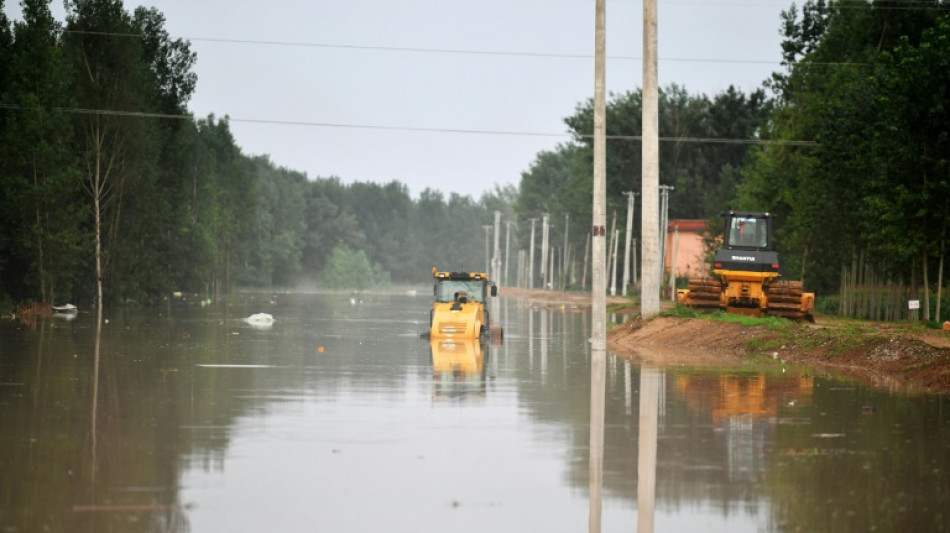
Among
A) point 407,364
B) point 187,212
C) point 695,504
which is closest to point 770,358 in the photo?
point 407,364

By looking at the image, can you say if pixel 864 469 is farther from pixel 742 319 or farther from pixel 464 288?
pixel 464 288

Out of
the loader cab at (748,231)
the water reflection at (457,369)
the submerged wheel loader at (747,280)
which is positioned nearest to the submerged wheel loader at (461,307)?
the water reflection at (457,369)

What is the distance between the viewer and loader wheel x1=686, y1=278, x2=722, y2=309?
4600 cm

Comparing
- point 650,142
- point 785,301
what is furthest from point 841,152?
point 650,142

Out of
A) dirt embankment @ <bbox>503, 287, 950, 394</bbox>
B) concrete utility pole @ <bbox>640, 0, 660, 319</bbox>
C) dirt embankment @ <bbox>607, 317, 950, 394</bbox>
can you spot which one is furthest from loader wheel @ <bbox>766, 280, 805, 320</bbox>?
concrete utility pole @ <bbox>640, 0, 660, 319</bbox>

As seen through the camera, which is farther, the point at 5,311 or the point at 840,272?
the point at 840,272

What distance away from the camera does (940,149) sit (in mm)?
45000

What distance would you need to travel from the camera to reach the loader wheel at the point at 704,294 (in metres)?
46.0

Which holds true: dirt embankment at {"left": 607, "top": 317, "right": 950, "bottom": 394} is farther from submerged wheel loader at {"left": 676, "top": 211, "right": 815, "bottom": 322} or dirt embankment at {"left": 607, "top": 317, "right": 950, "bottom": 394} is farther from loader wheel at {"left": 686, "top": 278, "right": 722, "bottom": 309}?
submerged wheel loader at {"left": 676, "top": 211, "right": 815, "bottom": 322}

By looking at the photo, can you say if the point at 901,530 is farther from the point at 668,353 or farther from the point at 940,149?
the point at 940,149

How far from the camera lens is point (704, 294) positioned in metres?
46.2

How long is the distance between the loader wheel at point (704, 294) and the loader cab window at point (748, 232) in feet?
5.24

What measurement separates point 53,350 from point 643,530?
955 inches

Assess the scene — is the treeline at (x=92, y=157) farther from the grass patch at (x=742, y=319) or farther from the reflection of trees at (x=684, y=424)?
the reflection of trees at (x=684, y=424)
